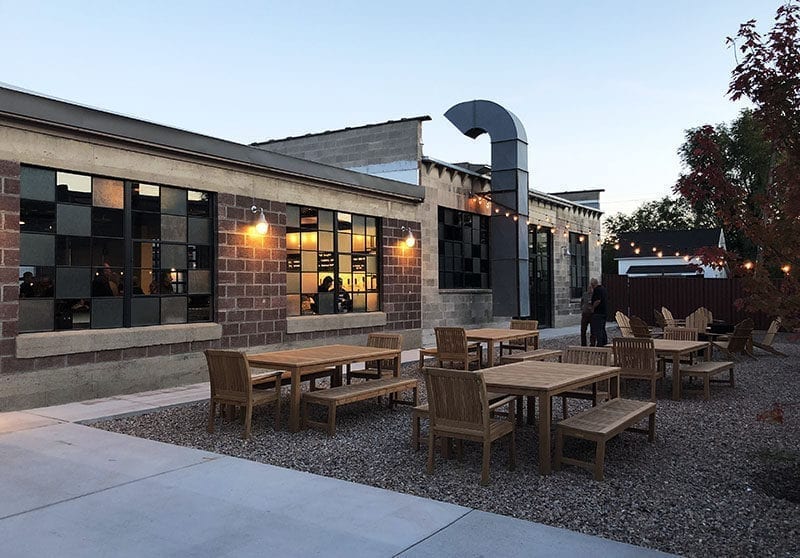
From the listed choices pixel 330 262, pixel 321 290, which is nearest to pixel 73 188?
pixel 321 290

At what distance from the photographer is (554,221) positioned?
22922mm

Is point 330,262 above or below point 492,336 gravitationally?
above

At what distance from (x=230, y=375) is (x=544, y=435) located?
348 centimetres

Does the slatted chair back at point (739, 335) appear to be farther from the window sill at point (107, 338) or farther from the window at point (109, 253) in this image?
the window at point (109, 253)

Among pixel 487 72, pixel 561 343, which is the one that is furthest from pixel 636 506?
pixel 487 72

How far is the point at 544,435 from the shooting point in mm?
5379

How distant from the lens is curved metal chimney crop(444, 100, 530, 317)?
18219mm

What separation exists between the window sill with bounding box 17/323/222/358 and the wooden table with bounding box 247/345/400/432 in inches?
104

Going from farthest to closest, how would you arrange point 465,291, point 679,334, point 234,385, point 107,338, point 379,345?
point 465,291 → point 679,334 → point 379,345 → point 107,338 → point 234,385

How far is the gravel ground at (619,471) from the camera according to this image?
4.17m

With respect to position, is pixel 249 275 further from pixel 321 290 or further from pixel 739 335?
pixel 739 335

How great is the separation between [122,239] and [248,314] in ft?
8.79

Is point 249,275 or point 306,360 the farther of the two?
point 249,275


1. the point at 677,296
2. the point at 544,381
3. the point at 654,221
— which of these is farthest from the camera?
the point at 654,221
